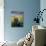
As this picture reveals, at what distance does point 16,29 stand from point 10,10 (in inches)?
31.6

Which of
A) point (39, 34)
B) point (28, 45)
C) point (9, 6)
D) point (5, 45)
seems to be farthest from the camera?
point (9, 6)

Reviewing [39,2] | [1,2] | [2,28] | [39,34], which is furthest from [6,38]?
[39,34]

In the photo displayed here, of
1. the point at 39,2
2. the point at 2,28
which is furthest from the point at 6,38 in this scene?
the point at 39,2

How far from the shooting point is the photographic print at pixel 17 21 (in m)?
5.41

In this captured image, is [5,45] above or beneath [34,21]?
beneath

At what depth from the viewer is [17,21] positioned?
17.8 ft

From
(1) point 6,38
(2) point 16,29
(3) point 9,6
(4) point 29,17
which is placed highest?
(3) point 9,6

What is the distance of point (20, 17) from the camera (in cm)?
546

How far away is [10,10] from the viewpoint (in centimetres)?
535

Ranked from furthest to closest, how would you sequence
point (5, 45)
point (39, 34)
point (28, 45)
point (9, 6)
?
point (9, 6)
point (5, 45)
point (28, 45)
point (39, 34)

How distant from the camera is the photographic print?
5414 mm

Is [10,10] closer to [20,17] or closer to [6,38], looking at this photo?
[20,17]

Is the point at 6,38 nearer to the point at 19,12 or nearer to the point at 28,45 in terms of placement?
the point at 19,12

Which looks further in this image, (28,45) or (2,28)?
(2,28)
